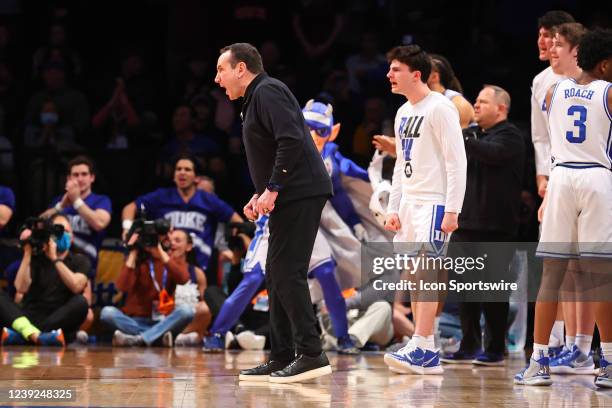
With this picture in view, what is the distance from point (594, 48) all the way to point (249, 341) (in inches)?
147

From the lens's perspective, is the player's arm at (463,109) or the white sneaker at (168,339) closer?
the player's arm at (463,109)

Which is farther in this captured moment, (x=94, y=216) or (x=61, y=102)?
(x=61, y=102)

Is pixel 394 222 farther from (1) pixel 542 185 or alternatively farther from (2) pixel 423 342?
(1) pixel 542 185

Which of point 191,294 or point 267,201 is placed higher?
point 267,201

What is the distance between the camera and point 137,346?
8.57 metres

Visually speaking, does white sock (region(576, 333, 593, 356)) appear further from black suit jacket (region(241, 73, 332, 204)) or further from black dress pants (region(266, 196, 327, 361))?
black suit jacket (region(241, 73, 332, 204))

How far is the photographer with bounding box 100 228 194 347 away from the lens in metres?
8.61

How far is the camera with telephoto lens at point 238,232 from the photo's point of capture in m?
8.73

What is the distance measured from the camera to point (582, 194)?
573cm

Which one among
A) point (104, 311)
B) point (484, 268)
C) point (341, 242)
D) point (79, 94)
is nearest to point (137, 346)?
point (104, 311)

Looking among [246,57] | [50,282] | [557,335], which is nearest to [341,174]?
[557,335]

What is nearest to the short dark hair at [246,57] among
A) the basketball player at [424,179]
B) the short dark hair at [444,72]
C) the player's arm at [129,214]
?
the basketball player at [424,179]

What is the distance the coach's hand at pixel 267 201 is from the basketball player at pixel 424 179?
115 cm

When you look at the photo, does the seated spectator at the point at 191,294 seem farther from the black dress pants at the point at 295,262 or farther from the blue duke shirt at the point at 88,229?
the black dress pants at the point at 295,262
